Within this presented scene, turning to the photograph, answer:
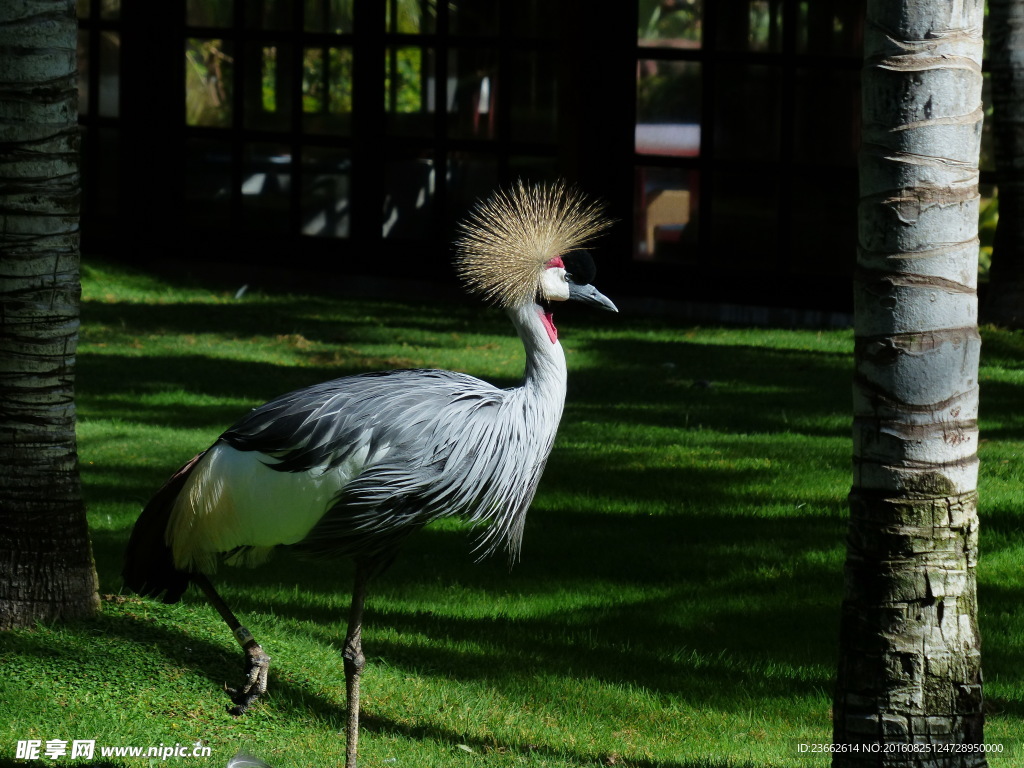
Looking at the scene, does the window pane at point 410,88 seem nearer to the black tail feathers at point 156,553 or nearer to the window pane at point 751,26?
the window pane at point 751,26

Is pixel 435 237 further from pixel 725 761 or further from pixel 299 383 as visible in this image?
pixel 725 761

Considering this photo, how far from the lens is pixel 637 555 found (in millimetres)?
6613

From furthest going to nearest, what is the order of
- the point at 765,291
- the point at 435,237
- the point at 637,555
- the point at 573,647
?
the point at 435,237, the point at 765,291, the point at 637,555, the point at 573,647

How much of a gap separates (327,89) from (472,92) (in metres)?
1.71

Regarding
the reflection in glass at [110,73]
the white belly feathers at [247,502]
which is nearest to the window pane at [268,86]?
the reflection in glass at [110,73]

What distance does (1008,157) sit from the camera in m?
10.6

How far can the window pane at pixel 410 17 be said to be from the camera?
1430 centimetres

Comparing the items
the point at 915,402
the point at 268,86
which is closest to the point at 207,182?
the point at 268,86

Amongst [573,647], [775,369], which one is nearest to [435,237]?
[775,369]

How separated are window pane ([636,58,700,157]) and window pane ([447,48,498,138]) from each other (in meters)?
1.66

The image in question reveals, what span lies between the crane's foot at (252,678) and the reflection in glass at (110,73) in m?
12.0

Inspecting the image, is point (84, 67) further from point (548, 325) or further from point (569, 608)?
point (548, 325)

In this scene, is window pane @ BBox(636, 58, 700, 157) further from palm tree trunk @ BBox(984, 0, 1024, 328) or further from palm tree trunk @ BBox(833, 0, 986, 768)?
palm tree trunk @ BBox(833, 0, 986, 768)

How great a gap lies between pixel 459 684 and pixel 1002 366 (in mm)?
6768
